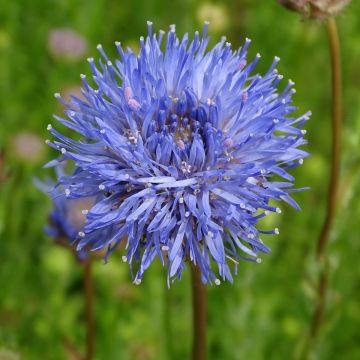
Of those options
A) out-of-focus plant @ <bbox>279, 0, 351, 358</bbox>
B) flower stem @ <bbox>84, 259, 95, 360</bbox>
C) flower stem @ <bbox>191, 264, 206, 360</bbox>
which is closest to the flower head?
out-of-focus plant @ <bbox>279, 0, 351, 358</bbox>

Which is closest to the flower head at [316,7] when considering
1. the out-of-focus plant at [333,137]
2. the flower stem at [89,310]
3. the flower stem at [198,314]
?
the out-of-focus plant at [333,137]

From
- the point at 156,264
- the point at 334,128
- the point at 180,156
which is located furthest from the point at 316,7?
the point at 156,264

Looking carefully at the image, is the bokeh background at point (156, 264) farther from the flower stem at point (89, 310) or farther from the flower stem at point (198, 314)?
the flower stem at point (198, 314)

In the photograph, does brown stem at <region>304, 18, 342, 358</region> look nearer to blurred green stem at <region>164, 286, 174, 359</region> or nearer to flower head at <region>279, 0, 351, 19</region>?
flower head at <region>279, 0, 351, 19</region>

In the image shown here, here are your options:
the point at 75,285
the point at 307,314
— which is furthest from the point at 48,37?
the point at 307,314

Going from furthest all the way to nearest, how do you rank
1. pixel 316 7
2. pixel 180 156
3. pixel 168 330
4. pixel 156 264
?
pixel 156 264, pixel 168 330, pixel 316 7, pixel 180 156

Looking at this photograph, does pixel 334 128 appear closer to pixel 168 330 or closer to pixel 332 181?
pixel 332 181
